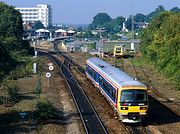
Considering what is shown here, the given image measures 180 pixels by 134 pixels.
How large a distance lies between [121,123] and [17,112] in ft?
21.5

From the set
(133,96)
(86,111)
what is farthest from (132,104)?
(86,111)

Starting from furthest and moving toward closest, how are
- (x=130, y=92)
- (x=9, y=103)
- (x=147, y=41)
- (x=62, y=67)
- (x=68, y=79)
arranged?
(x=147, y=41) < (x=62, y=67) < (x=68, y=79) < (x=9, y=103) < (x=130, y=92)

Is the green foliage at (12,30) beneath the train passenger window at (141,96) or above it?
above

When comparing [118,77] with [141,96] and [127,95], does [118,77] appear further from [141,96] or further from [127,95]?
[141,96]

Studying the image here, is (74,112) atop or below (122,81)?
below

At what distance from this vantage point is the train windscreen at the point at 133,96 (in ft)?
81.6

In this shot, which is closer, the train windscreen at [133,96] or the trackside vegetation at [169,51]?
the train windscreen at [133,96]

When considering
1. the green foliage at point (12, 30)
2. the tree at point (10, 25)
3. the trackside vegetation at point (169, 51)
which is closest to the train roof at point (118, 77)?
the trackside vegetation at point (169, 51)

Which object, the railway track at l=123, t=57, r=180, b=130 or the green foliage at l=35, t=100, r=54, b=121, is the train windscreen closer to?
the railway track at l=123, t=57, r=180, b=130

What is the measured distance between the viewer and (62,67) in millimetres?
58531

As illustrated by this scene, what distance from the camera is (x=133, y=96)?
24891mm

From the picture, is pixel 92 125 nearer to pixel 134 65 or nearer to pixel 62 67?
pixel 62 67

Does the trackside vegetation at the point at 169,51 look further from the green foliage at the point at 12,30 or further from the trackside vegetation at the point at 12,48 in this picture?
the green foliage at the point at 12,30

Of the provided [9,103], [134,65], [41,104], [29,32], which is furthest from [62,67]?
[29,32]
